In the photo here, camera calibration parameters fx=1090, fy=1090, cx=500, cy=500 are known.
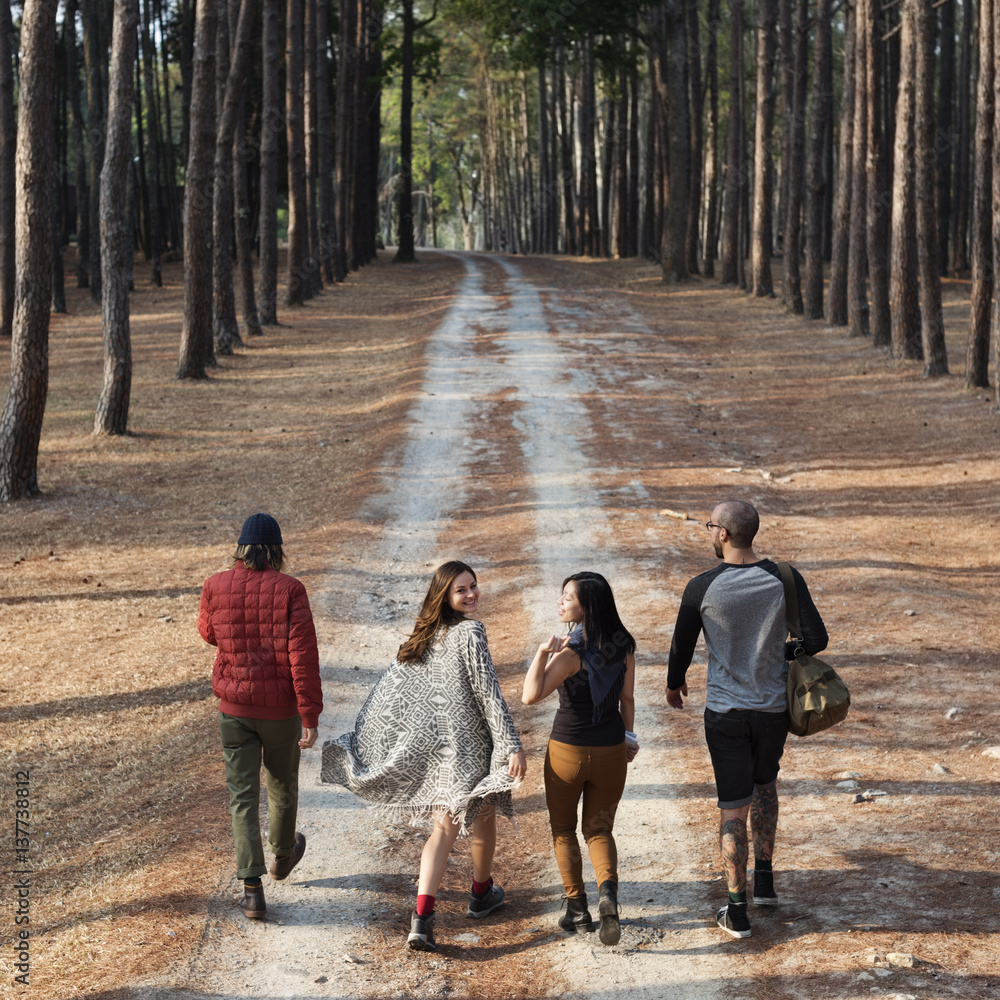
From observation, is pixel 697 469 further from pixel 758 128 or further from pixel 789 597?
pixel 758 128

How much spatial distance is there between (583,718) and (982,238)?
15478 mm

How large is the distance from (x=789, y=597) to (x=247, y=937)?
2936mm

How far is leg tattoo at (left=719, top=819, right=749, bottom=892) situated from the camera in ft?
15.8

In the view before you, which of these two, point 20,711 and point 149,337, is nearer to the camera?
point 20,711

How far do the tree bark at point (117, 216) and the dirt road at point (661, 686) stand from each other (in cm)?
453

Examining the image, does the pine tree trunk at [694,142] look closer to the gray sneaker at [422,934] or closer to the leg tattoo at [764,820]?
the leg tattoo at [764,820]

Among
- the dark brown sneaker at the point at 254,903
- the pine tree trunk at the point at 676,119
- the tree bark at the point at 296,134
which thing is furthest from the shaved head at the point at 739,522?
the pine tree trunk at the point at 676,119

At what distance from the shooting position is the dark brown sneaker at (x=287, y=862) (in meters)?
5.48

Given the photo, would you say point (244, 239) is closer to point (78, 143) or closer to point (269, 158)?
point (269, 158)

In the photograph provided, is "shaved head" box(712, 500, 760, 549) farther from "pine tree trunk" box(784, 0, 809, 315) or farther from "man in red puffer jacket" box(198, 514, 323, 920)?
"pine tree trunk" box(784, 0, 809, 315)

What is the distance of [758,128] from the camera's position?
28.5m

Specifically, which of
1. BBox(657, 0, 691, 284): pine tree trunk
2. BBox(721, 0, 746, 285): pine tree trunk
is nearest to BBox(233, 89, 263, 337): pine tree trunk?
→ BBox(657, 0, 691, 284): pine tree trunk

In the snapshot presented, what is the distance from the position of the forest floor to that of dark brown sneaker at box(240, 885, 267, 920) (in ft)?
0.19

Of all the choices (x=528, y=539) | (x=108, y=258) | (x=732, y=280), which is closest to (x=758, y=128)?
(x=732, y=280)
